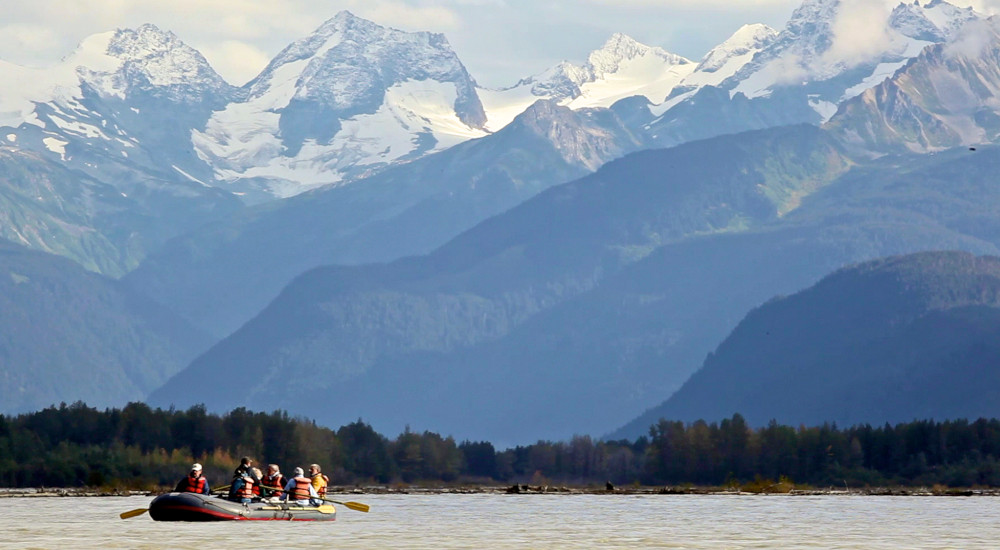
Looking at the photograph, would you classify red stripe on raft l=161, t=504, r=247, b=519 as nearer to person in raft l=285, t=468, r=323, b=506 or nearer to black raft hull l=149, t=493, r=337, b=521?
black raft hull l=149, t=493, r=337, b=521

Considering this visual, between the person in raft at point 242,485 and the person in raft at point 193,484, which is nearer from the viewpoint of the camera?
the person in raft at point 193,484

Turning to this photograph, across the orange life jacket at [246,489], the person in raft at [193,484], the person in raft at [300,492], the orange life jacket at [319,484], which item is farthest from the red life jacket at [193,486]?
the orange life jacket at [319,484]

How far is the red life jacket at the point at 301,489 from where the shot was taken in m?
147

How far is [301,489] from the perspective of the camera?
148 m

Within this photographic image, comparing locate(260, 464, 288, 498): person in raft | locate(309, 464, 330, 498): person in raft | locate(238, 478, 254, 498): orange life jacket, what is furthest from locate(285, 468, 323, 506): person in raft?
locate(309, 464, 330, 498): person in raft

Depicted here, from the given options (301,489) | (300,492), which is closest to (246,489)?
(300,492)

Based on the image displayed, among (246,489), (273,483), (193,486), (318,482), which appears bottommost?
(246,489)

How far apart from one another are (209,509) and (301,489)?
9456 mm

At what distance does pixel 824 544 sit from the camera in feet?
414

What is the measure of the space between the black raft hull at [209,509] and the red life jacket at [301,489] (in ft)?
5.02

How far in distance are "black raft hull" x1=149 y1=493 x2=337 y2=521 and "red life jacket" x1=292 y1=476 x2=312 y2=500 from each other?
1.53 meters

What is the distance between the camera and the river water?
126938 millimetres

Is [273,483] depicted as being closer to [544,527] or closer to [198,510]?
[198,510]

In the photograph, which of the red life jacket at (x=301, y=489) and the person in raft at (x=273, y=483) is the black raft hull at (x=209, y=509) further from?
the person in raft at (x=273, y=483)
